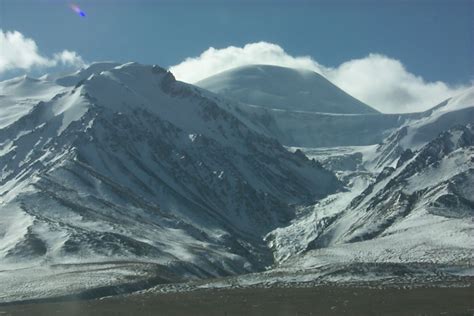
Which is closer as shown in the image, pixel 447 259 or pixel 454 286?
pixel 454 286

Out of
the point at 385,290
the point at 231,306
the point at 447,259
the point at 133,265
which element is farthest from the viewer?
the point at 133,265

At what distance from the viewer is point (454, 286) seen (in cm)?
8969

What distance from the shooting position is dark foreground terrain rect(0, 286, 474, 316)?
74.7m

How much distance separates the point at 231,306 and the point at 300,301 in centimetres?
738

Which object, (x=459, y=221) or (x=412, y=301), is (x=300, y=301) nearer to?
(x=412, y=301)

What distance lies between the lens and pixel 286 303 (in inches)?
3278

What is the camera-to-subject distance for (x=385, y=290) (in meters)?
89.0

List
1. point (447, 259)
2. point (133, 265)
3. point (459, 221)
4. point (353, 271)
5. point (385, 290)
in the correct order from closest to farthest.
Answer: point (385, 290) → point (353, 271) → point (447, 259) → point (133, 265) → point (459, 221)

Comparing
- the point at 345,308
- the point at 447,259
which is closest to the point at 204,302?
the point at 345,308

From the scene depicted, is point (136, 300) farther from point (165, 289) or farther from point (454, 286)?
point (454, 286)

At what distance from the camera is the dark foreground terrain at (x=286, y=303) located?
2940 inches

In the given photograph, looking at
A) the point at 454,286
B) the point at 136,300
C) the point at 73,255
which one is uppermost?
the point at 73,255

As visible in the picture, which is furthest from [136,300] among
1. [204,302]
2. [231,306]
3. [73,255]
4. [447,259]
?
[73,255]

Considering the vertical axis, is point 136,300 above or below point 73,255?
below
